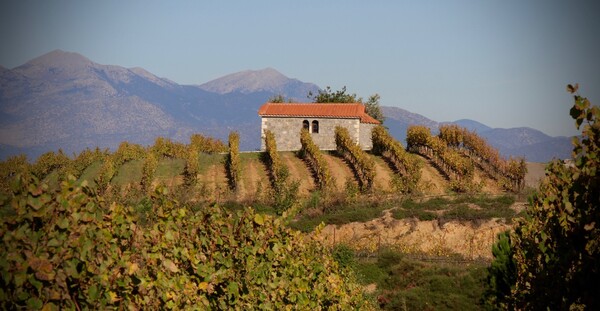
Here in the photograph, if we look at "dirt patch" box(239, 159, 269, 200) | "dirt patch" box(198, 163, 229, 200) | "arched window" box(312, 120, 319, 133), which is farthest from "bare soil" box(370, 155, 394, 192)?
"dirt patch" box(198, 163, 229, 200)

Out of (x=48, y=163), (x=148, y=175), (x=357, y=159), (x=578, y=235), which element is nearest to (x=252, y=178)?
(x=148, y=175)

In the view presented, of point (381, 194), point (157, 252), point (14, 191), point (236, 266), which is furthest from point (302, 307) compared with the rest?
point (381, 194)

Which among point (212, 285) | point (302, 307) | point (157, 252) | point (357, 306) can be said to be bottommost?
point (357, 306)

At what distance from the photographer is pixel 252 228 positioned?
8.79m

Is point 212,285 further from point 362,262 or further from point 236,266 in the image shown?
point 362,262

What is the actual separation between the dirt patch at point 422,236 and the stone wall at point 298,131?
77.5ft

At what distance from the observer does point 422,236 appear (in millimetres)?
30141

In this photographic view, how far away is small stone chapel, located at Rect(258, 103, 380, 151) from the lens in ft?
181

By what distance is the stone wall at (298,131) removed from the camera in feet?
181

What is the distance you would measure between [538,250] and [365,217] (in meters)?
23.4

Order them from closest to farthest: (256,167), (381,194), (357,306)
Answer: (357,306), (381,194), (256,167)

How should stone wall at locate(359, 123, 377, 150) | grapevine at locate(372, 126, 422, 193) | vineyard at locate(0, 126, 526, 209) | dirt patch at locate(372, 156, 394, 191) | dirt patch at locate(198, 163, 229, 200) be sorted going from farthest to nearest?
stone wall at locate(359, 123, 377, 150), dirt patch at locate(372, 156, 394, 191), dirt patch at locate(198, 163, 229, 200), vineyard at locate(0, 126, 526, 209), grapevine at locate(372, 126, 422, 193)

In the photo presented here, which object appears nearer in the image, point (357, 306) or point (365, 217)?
point (357, 306)

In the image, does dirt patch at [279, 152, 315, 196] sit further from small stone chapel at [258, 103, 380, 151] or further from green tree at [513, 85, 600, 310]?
green tree at [513, 85, 600, 310]
